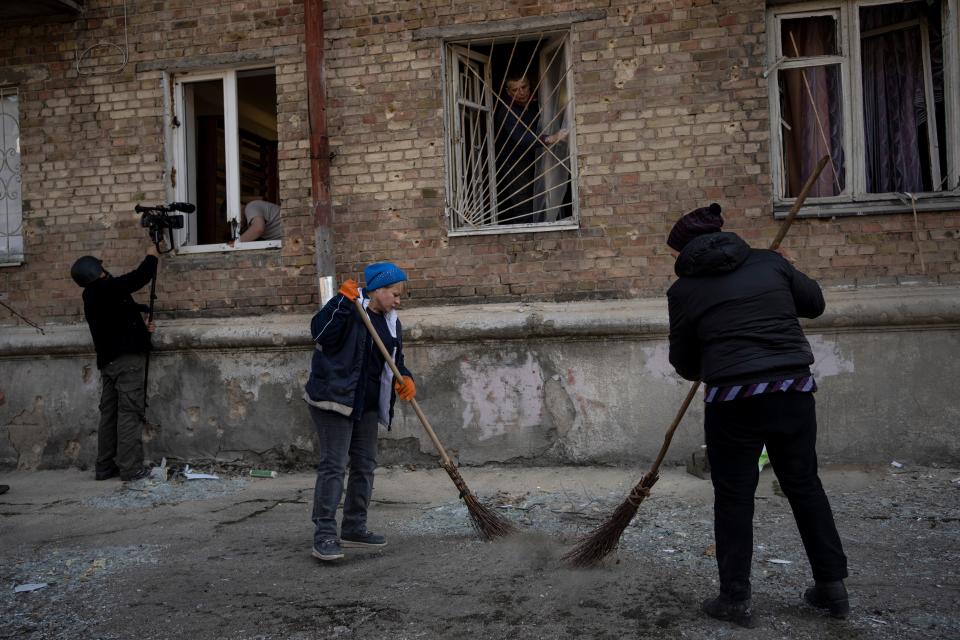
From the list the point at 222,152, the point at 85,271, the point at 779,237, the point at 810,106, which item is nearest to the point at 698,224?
the point at 779,237

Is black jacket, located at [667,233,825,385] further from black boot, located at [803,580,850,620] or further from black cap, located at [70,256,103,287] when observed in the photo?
black cap, located at [70,256,103,287]

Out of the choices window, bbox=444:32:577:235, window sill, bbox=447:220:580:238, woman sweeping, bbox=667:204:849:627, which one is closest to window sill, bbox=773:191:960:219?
window sill, bbox=447:220:580:238

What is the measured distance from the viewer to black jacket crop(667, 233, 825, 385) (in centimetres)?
334

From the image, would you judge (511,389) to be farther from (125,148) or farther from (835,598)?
(125,148)

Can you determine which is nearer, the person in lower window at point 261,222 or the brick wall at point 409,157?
the brick wall at point 409,157

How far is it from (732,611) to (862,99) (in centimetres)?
474

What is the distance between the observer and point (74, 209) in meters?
7.41

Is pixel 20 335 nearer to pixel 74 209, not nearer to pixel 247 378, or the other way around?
pixel 74 209

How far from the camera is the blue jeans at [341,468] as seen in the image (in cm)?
450

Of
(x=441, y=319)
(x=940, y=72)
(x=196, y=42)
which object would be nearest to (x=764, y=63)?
(x=940, y=72)

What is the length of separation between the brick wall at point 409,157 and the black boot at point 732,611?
336 cm

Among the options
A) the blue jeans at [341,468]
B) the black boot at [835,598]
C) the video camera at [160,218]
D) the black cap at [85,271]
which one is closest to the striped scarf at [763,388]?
the black boot at [835,598]

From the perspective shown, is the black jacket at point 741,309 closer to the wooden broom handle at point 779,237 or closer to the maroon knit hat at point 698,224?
the maroon knit hat at point 698,224

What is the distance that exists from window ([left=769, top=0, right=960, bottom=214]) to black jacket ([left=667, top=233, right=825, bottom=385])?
323cm
